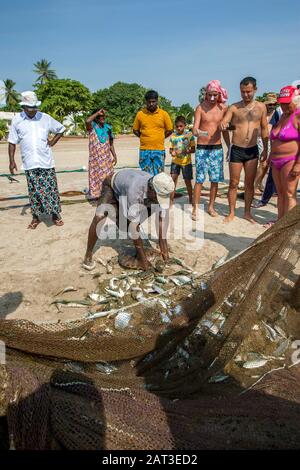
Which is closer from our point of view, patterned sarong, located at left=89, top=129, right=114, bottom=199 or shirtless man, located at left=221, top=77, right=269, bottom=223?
shirtless man, located at left=221, top=77, right=269, bottom=223

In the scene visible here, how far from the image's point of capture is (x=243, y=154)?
6.21 metres

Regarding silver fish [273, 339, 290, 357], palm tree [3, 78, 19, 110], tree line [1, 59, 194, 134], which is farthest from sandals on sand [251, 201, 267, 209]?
palm tree [3, 78, 19, 110]

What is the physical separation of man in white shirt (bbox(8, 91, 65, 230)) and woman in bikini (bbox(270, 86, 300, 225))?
12.4 ft

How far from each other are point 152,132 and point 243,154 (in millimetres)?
1892

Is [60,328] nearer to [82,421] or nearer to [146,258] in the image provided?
[82,421]

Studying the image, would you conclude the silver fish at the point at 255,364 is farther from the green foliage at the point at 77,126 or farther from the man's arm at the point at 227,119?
the green foliage at the point at 77,126

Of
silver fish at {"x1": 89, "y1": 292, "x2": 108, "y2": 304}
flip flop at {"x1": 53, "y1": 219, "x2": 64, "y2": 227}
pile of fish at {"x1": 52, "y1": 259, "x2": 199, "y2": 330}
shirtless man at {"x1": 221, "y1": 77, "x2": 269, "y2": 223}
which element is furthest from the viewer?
flip flop at {"x1": 53, "y1": 219, "x2": 64, "y2": 227}

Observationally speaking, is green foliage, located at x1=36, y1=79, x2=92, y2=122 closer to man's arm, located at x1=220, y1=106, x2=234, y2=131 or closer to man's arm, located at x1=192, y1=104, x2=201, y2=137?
man's arm, located at x1=192, y1=104, x2=201, y2=137

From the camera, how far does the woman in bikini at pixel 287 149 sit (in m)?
4.79

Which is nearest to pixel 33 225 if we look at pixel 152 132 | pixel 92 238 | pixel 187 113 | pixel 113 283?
pixel 92 238

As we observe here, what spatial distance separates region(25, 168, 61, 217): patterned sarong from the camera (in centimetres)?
606

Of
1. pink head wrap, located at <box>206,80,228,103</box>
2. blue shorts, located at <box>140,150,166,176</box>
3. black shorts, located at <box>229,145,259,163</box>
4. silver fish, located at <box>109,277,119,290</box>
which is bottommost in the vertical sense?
silver fish, located at <box>109,277,119,290</box>

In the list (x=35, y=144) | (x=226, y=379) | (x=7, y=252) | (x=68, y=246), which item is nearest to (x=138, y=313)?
(x=226, y=379)

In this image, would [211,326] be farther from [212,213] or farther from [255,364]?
[212,213]
